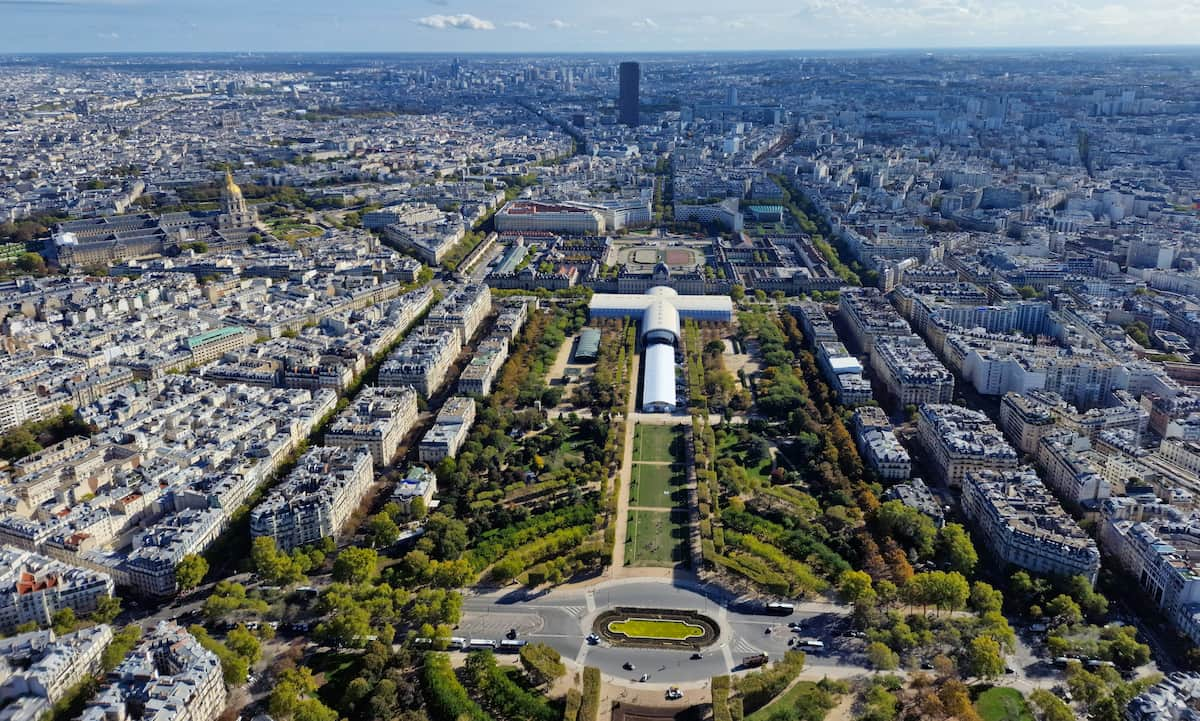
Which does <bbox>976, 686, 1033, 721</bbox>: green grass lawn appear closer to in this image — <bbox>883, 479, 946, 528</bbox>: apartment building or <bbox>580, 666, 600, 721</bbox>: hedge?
<bbox>883, 479, 946, 528</bbox>: apartment building

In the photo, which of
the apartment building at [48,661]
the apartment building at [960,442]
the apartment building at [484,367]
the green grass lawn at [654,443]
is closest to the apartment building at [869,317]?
the apartment building at [960,442]

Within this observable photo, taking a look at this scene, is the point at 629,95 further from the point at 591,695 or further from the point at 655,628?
the point at 591,695

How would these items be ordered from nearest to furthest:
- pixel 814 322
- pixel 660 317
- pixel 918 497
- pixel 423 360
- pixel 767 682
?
1. pixel 767 682
2. pixel 918 497
3. pixel 423 360
4. pixel 660 317
5. pixel 814 322

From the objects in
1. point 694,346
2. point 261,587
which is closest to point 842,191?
point 694,346

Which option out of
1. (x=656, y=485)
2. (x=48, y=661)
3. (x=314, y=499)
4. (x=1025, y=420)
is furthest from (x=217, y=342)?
(x=1025, y=420)

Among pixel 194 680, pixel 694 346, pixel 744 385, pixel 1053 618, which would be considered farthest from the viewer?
pixel 694 346

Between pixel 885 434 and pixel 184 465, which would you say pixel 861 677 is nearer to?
pixel 885 434

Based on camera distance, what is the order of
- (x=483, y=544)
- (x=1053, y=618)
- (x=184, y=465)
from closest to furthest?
1. (x=1053, y=618)
2. (x=483, y=544)
3. (x=184, y=465)
